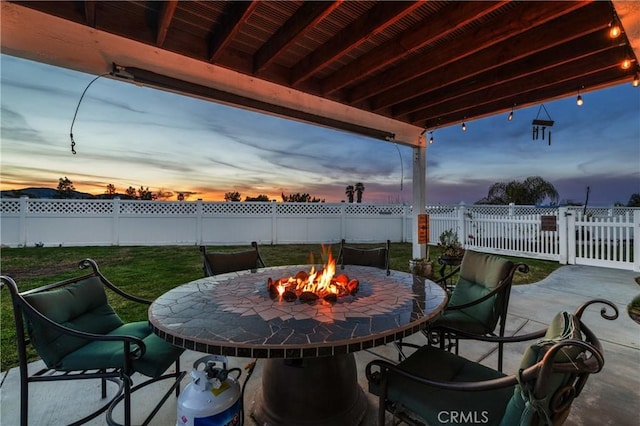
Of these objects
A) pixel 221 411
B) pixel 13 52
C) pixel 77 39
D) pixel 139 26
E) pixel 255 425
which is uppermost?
pixel 139 26

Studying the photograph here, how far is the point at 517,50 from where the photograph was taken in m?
2.50

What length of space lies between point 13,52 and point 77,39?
409 millimetres

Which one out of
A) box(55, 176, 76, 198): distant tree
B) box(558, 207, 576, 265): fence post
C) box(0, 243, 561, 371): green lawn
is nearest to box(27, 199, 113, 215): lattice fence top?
box(55, 176, 76, 198): distant tree

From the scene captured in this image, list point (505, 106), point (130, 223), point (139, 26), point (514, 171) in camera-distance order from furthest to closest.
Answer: point (514, 171)
point (130, 223)
point (505, 106)
point (139, 26)

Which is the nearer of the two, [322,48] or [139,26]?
[139,26]

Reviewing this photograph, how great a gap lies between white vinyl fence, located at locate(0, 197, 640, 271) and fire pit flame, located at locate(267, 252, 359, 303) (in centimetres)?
654

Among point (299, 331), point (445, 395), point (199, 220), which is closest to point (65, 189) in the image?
point (199, 220)

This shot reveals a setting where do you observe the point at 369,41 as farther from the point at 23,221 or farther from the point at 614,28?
the point at 23,221

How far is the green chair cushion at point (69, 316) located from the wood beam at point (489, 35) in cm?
323

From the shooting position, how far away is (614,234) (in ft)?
18.7

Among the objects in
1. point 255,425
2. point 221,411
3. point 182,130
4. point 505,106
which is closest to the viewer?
point 221,411

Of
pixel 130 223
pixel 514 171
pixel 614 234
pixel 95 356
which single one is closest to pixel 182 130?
pixel 130 223

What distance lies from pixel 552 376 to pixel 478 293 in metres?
1.44

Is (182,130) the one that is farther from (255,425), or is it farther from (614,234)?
(614,234)
